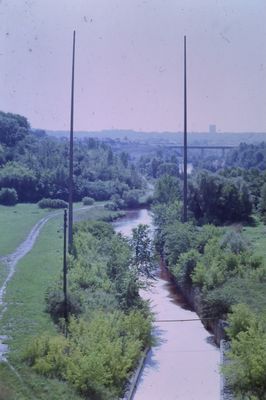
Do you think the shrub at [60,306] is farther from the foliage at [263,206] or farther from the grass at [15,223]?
the foliage at [263,206]

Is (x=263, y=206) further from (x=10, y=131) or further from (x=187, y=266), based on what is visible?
(x=10, y=131)

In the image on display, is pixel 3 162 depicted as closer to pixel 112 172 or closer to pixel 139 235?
pixel 112 172

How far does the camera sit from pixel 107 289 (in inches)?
931

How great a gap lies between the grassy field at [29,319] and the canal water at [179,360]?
152 inches

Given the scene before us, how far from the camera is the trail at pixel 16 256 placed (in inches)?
733

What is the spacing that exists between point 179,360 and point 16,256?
54.0ft

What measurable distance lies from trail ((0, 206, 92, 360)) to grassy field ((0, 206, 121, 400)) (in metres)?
0.23

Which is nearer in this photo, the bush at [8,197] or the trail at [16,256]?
the trail at [16,256]

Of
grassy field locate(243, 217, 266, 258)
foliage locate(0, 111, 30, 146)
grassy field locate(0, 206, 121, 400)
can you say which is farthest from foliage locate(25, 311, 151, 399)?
foliage locate(0, 111, 30, 146)

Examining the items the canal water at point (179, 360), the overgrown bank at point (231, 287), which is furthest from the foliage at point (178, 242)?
the canal water at point (179, 360)

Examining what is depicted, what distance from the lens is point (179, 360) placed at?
69.0 feet

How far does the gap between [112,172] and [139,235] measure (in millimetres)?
53035

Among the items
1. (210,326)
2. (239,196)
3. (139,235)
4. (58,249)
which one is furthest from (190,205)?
(210,326)

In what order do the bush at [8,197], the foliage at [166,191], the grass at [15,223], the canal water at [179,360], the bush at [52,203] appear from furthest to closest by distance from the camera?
the bush at [8,197]
the bush at [52,203]
the foliage at [166,191]
the grass at [15,223]
the canal water at [179,360]
